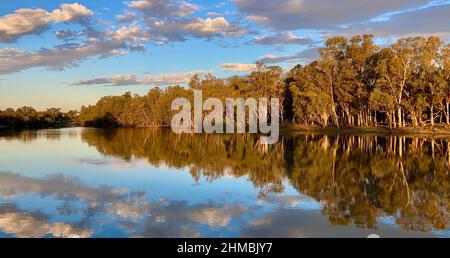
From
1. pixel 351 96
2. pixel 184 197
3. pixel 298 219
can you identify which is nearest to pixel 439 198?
pixel 298 219

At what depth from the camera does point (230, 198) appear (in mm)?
15422

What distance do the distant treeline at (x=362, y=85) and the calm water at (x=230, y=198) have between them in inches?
1151

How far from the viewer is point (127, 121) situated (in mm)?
130500

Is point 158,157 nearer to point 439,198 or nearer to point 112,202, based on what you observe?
point 112,202

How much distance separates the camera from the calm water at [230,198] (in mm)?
11102

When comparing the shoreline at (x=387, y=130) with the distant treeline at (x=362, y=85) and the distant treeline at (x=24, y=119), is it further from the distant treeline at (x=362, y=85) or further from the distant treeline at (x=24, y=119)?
the distant treeline at (x=24, y=119)

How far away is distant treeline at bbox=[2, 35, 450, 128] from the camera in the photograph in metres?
52.1

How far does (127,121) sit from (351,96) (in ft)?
268

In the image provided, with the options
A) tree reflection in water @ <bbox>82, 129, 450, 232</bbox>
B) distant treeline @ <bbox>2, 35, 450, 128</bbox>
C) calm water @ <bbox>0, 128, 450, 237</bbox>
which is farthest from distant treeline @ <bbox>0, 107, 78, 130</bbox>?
calm water @ <bbox>0, 128, 450, 237</bbox>

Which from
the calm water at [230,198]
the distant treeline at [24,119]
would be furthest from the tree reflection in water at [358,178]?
the distant treeline at [24,119]

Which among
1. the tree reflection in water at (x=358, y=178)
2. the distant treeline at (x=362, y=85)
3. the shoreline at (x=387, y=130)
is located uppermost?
the distant treeline at (x=362, y=85)

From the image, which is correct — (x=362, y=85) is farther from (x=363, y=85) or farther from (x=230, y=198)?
(x=230, y=198)

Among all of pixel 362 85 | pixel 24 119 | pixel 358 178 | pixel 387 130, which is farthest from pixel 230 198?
pixel 24 119

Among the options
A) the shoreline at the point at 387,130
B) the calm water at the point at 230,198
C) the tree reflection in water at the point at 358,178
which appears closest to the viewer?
the calm water at the point at 230,198
